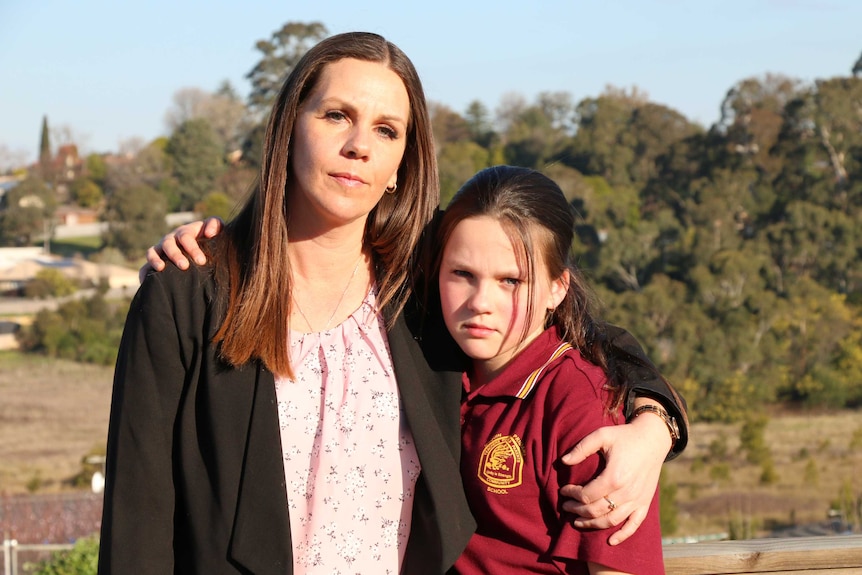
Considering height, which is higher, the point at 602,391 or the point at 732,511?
the point at 602,391

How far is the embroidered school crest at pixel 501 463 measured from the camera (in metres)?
1.52

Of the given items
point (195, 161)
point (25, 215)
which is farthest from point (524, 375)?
point (195, 161)

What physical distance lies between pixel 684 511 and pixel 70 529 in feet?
29.2

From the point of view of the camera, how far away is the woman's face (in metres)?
1.51

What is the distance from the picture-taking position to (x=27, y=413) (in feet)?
67.8

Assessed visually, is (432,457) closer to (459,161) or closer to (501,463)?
(501,463)

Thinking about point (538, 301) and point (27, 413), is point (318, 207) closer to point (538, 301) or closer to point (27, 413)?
point (538, 301)

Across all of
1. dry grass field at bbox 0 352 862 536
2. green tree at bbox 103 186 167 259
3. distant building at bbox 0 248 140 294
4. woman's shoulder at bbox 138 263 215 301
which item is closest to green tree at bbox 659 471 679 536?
dry grass field at bbox 0 352 862 536

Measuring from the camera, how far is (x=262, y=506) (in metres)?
1.43

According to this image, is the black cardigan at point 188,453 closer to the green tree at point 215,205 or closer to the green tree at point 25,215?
Answer: the green tree at point 215,205

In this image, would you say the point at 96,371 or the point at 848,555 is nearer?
the point at 848,555

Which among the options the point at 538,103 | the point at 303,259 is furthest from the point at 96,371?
the point at 303,259

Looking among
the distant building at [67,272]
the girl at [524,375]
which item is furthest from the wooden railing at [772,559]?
the distant building at [67,272]

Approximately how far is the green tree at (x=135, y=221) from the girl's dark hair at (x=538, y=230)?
2629 centimetres
